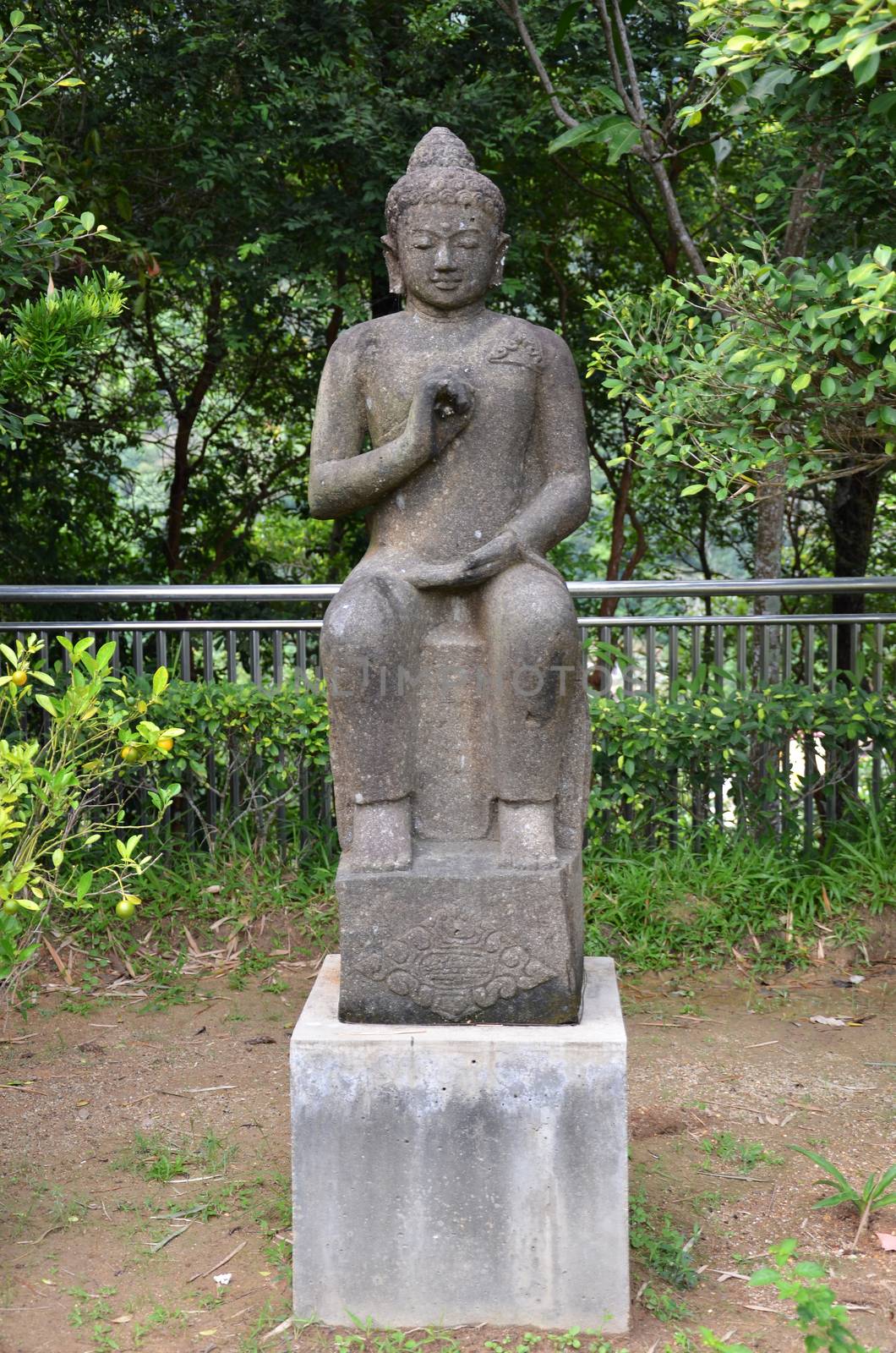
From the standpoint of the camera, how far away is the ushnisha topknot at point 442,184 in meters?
3.04

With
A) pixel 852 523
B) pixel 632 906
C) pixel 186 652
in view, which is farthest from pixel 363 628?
pixel 852 523

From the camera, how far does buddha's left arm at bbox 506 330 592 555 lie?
123 inches

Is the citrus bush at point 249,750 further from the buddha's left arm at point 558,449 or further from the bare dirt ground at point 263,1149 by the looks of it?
the buddha's left arm at point 558,449

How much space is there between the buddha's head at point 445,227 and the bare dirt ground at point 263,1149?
7.36ft

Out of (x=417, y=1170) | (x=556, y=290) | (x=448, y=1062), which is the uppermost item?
(x=556, y=290)

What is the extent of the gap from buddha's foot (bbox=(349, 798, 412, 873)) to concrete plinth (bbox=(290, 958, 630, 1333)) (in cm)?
35

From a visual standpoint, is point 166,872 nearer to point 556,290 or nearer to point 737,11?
point 737,11

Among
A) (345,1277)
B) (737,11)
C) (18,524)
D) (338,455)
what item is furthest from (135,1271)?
(18,524)

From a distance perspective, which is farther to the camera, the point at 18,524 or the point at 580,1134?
the point at 18,524

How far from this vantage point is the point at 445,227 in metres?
3.04

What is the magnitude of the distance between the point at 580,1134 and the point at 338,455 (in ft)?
5.21

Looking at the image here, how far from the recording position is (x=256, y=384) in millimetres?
8070

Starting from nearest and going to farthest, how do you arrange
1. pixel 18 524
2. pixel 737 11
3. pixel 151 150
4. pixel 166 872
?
pixel 737 11 < pixel 166 872 < pixel 151 150 < pixel 18 524

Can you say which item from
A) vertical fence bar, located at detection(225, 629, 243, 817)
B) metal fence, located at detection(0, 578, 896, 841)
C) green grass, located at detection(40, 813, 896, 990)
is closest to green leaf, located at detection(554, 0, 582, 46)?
metal fence, located at detection(0, 578, 896, 841)
